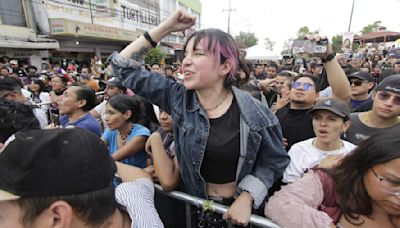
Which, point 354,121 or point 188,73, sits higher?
point 188,73

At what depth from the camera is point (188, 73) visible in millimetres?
1587

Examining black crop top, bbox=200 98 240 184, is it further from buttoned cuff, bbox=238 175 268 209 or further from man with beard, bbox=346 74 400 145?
man with beard, bbox=346 74 400 145

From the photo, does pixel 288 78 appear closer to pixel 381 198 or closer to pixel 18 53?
pixel 381 198

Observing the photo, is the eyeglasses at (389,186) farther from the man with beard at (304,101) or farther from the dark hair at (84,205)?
the man with beard at (304,101)

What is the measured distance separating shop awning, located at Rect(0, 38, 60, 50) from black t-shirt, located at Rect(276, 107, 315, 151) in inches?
672

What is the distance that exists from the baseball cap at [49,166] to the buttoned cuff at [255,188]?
0.83 meters

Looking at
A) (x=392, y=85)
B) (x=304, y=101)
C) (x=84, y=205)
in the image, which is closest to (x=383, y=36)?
(x=392, y=85)

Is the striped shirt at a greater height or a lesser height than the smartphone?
lesser

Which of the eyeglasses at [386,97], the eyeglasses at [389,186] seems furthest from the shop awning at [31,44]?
the eyeglasses at [389,186]

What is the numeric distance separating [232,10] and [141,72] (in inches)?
1607

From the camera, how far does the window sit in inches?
629

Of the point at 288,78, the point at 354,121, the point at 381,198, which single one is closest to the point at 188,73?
the point at 381,198

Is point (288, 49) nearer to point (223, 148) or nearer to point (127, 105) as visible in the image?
point (127, 105)

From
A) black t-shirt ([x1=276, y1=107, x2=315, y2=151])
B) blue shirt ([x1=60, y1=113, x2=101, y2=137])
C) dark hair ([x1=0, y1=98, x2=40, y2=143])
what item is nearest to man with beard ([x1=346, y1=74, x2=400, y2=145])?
black t-shirt ([x1=276, y1=107, x2=315, y2=151])
